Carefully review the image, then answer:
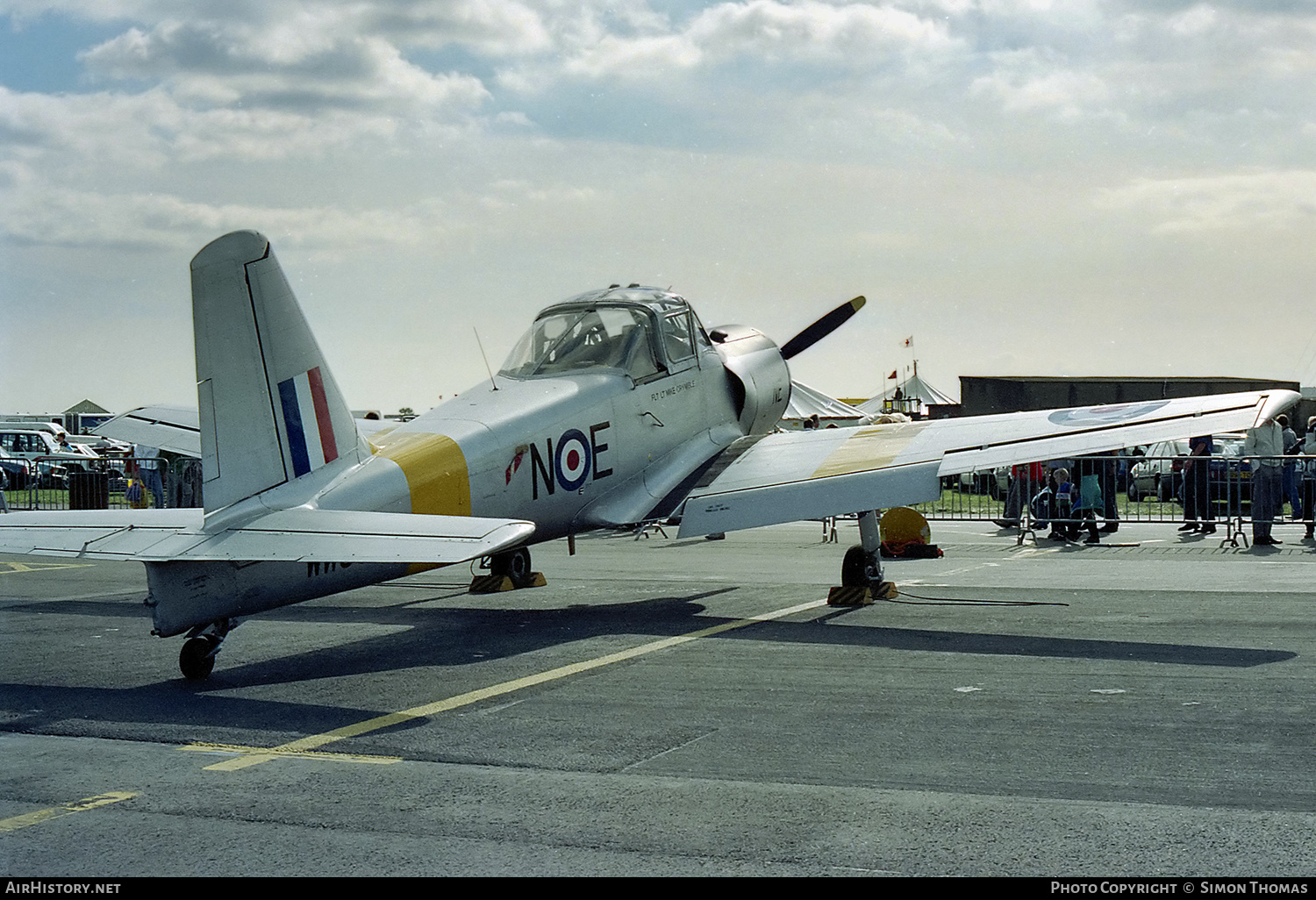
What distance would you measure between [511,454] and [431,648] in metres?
1.82

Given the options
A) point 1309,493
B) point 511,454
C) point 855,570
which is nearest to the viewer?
point 511,454

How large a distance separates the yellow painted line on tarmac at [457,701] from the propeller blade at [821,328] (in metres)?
6.64

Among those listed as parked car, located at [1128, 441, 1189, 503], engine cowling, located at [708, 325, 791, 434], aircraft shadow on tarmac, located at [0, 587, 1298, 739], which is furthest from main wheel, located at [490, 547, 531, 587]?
parked car, located at [1128, 441, 1189, 503]

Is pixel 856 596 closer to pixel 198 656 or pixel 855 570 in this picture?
pixel 855 570

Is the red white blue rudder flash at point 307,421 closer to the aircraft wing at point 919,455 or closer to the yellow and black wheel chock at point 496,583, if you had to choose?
the aircraft wing at point 919,455

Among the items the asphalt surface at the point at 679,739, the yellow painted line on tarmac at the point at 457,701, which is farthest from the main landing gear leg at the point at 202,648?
the yellow painted line on tarmac at the point at 457,701

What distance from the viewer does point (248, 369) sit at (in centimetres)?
897

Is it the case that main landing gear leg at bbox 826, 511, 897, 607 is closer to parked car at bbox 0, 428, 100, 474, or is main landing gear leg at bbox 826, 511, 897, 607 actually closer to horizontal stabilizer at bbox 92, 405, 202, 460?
horizontal stabilizer at bbox 92, 405, 202, 460

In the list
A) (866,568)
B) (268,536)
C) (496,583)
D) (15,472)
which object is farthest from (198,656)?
(15,472)

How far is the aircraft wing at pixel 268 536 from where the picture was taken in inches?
298

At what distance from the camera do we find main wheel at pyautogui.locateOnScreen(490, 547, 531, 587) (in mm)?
15102

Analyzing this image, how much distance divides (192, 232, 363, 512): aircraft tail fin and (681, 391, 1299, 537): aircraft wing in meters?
4.07

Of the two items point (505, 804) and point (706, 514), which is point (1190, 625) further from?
point (505, 804)

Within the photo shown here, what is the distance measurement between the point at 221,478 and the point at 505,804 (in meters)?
4.03
